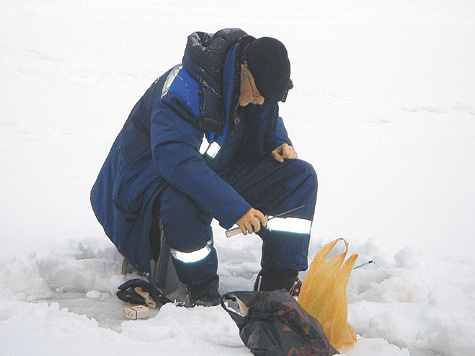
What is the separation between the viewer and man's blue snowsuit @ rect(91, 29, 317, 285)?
1948 mm

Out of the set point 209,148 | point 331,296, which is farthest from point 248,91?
point 331,296

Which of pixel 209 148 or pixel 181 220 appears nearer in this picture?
pixel 181 220

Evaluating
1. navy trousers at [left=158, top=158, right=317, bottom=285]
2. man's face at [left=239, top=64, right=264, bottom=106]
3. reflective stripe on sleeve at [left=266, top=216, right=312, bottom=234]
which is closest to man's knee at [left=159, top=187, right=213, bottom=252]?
navy trousers at [left=158, top=158, right=317, bottom=285]

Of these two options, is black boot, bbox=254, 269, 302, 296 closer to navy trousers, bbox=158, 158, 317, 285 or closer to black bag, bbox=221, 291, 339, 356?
navy trousers, bbox=158, 158, 317, 285

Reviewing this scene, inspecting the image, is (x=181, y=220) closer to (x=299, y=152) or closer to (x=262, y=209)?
(x=262, y=209)

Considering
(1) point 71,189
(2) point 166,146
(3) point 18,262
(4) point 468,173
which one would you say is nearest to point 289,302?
(2) point 166,146

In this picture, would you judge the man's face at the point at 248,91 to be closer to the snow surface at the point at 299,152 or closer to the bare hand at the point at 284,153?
the bare hand at the point at 284,153

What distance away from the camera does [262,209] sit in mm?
2273

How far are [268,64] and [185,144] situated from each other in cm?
39

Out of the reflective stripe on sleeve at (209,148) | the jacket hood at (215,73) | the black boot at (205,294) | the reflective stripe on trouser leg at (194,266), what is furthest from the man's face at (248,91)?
the black boot at (205,294)

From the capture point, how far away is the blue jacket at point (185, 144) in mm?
1935

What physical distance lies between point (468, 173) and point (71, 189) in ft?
10.6

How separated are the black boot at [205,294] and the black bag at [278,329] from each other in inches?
17.9

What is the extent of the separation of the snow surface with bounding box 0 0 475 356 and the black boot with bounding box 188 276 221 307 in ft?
0.43
